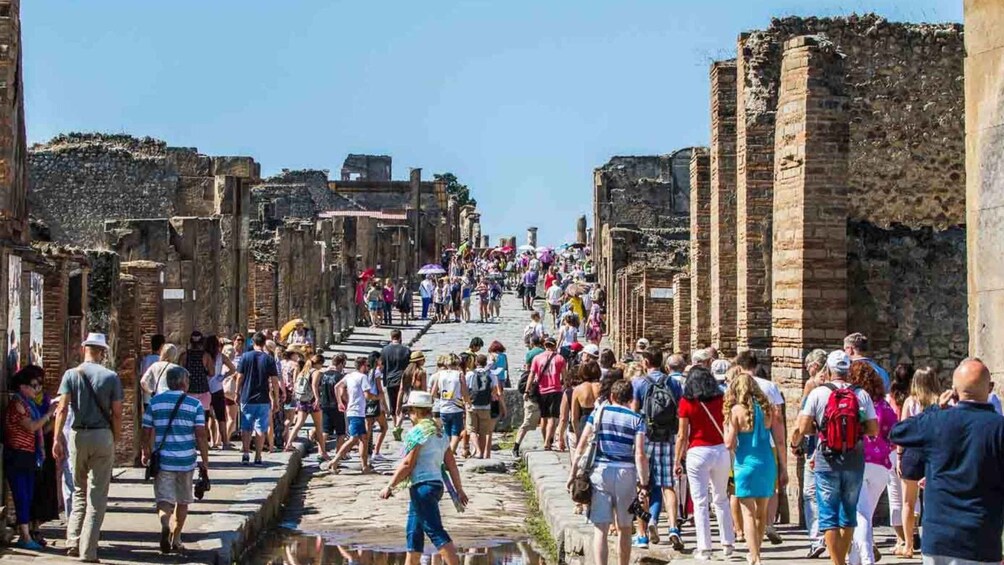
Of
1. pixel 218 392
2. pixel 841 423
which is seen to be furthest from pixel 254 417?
pixel 841 423

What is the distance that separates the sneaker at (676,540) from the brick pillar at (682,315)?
553 inches

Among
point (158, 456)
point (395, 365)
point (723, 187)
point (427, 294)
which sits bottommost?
point (158, 456)

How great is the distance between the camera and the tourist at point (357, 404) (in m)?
21.1

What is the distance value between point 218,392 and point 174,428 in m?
6.94

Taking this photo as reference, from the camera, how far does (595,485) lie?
41.0ft

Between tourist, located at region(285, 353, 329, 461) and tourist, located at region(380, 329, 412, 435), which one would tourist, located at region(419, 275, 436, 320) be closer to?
tourist, located at region(380, 329, 412, 435)

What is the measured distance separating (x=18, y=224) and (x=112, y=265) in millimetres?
3708

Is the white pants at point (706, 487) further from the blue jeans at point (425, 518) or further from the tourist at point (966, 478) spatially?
the tourist at point (966, 478)

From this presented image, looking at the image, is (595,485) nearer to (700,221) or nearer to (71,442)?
(71,442)

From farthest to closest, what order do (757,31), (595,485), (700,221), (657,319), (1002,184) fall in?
(657,319), (700,221), (757,31), (595,485), (1002,184)

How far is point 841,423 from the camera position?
11.6 metres

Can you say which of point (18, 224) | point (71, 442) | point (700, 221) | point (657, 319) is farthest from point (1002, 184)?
point (657, 319)

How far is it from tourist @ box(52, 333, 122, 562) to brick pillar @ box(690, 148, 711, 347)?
11.9m

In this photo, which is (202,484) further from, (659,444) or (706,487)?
(706,487)
